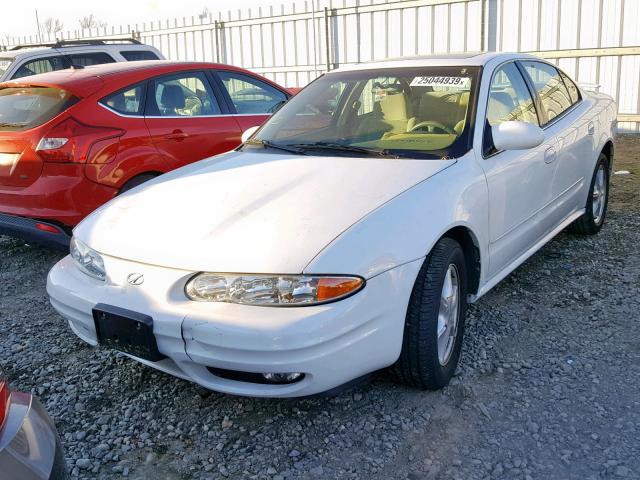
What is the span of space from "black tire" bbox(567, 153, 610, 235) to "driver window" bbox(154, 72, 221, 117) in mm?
3128

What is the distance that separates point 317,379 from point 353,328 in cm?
24

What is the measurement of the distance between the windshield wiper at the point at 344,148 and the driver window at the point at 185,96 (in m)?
1.93

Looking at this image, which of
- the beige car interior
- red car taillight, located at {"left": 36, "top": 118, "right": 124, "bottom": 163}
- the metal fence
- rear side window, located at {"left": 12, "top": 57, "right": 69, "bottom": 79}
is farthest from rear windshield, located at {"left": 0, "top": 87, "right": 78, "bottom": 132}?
the metal fence

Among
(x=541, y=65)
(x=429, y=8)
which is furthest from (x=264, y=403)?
(x=429, y=8)

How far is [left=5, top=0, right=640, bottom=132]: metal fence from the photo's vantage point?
33.0 feet

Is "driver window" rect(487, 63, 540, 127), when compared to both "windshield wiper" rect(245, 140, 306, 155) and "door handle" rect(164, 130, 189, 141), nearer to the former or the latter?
"windshield wiper" rect(245, 140, 306, 155)

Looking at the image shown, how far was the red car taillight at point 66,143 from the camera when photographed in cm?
452

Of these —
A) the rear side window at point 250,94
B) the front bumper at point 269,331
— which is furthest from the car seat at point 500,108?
the rear side window at point 250,94

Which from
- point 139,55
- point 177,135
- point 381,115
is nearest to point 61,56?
point 139,55

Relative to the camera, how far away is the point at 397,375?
2.95 meters

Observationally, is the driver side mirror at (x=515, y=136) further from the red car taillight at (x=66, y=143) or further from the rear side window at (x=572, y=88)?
the red car taillight at (x=66, y=143)

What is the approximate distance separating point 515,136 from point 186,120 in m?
2.91

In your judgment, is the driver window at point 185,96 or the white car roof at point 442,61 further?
the driver window at point 185,96

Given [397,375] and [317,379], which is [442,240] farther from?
[317,379]
